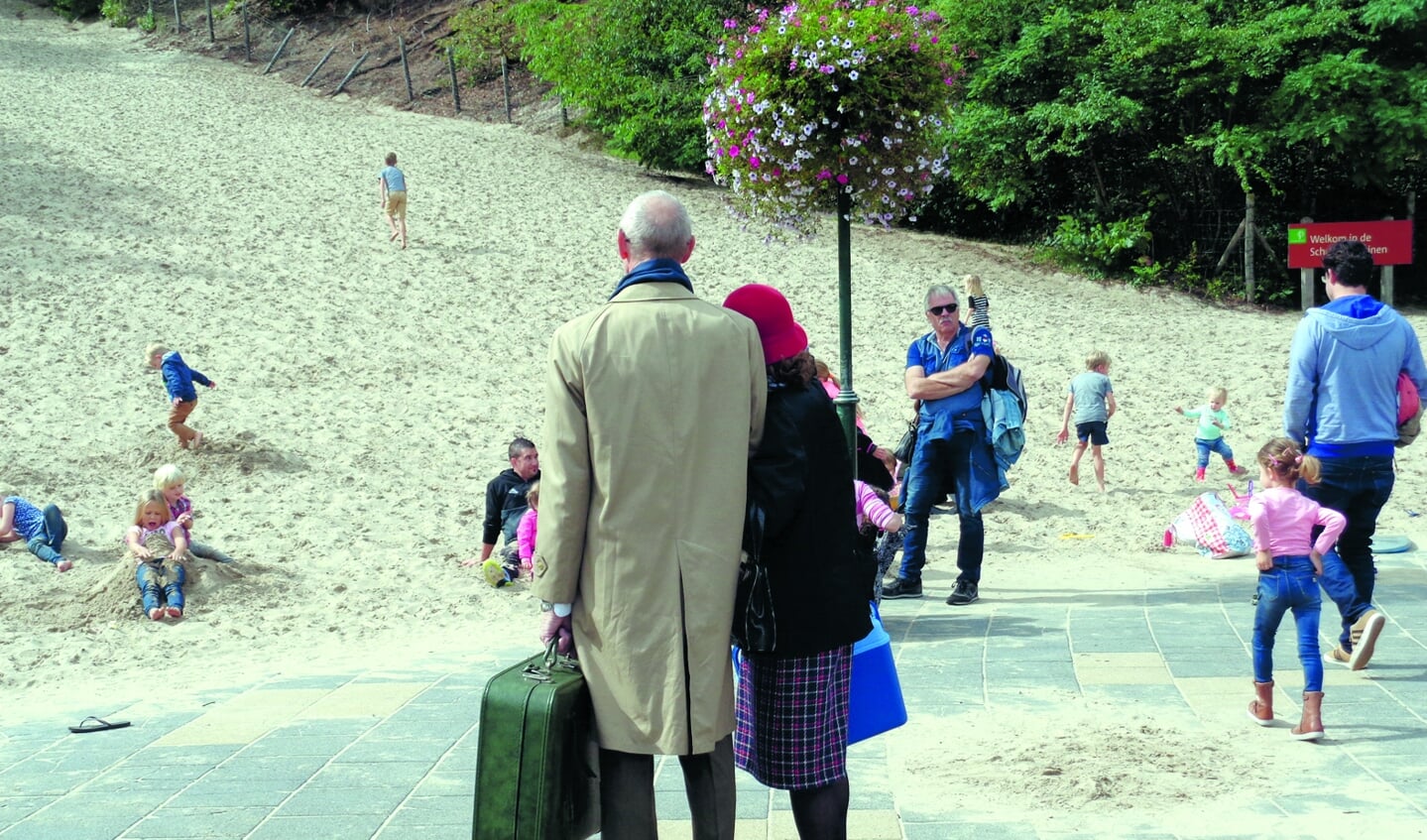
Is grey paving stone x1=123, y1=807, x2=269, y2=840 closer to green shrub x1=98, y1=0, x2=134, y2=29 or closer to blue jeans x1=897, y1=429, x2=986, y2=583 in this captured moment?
blue jeans x1=897, y1=429, x2=986, y2=583

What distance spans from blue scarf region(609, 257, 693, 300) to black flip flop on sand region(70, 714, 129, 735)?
366 cm

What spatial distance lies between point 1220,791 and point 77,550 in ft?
27.2

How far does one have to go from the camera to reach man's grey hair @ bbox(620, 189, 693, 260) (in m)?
3.29

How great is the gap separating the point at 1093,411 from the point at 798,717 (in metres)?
9.05

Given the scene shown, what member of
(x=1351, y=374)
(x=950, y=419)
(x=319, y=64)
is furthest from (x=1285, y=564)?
(x=319, y=64)

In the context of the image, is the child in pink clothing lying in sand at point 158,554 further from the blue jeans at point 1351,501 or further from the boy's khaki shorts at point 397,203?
the boy's khaki shorts at point 397,203

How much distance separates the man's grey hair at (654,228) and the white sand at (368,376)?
222cm

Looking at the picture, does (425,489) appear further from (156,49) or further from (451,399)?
(156,49)

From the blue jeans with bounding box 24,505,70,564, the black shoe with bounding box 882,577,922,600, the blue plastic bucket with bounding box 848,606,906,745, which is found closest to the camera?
the blue plastic bucket with bounding box 848,606,906,745

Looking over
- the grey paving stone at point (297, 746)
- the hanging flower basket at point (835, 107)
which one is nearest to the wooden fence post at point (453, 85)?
the hanging flower basket at point (835, 107)

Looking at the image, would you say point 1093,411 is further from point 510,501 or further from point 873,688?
point 873,688

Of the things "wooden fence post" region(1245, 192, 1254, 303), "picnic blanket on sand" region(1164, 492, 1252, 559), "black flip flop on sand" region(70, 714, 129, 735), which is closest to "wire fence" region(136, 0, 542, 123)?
"wooden fence post" region(1245, 192, 1254, 303)

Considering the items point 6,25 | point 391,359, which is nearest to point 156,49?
point 6,25

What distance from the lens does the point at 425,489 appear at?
11477 mm
